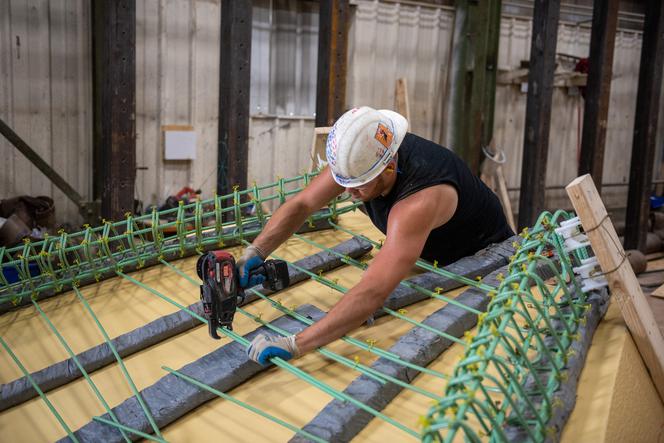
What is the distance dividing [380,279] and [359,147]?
18.8 inches

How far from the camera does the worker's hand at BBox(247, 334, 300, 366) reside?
77.6 inches

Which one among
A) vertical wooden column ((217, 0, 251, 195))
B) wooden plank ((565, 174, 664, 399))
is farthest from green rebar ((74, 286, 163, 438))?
vertical wooden column ((217, 0, 251, 195))

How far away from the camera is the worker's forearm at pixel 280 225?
8.56 feet

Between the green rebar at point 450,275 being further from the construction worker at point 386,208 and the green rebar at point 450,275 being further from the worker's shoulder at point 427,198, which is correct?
the worker's shoulder at point 427,198

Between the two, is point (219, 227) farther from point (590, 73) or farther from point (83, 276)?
point (590, 73)

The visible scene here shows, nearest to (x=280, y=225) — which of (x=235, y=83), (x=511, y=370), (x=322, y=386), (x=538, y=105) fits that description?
(x=322, y=386)

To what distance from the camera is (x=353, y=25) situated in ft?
21.5

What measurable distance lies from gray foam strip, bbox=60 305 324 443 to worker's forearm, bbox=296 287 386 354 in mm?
225

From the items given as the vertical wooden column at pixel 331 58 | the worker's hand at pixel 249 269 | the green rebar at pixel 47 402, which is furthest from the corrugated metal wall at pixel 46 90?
the worker's hand at pixel 249 269

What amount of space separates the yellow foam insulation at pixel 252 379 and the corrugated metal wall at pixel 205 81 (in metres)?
3.09

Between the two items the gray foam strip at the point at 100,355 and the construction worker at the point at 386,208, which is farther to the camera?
the gray foam strip at the point at 100,355

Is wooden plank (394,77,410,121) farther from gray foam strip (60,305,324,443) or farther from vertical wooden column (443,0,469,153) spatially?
gray foam strip (60,305,324,443)

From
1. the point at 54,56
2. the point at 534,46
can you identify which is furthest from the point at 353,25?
the point at 54,56

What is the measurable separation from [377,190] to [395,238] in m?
0.30
